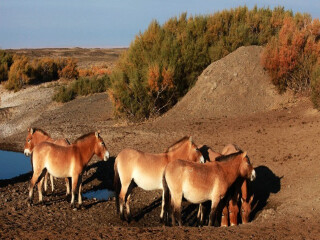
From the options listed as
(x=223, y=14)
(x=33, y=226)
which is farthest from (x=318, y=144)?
(x=223, y=14)

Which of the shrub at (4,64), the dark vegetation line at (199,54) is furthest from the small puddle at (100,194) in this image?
the shrub at (4,64)

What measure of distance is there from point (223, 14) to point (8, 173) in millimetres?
18558

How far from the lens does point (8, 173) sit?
17391 mm

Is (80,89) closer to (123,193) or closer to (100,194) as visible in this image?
(100,194)

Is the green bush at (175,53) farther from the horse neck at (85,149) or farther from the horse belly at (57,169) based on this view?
the horse belly at (57,169)

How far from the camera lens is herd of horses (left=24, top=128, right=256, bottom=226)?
31.4ft

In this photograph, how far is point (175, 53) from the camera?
25.8 m

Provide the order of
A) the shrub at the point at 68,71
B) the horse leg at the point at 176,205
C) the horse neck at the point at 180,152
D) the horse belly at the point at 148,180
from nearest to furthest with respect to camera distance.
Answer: the horse leg at the point at 176,205 < the horse belly at the point at 148,180 < the horse neck at the point at 180,152 < the shrub at the point at 68,71

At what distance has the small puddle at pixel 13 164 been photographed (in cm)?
1734

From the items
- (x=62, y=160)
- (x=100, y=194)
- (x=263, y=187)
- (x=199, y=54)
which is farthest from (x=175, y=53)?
(x=62, y=160)

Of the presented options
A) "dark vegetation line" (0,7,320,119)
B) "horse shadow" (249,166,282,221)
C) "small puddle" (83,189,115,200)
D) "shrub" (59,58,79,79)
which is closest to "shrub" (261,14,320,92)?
"dark vegetation line" (0,7,320,119)

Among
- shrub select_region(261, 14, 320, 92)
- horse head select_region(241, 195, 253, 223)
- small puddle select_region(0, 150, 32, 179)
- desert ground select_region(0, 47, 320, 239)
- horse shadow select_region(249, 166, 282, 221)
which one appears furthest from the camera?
shrub select_region(261, 14, 320, 92)

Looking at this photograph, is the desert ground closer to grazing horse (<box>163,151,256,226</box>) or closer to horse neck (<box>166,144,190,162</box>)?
grazing horse (<box>163,151,256,226</box>)

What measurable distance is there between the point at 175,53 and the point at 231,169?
16.6 m
